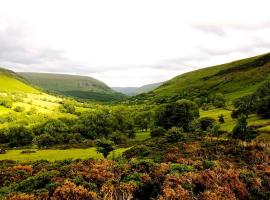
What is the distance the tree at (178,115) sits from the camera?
139 meters

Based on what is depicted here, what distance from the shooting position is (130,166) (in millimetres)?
50219

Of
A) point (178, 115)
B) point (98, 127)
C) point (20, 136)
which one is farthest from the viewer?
point (20, 136)

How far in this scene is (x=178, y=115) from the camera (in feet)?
458

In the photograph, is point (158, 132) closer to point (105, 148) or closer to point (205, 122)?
point (205, 122)

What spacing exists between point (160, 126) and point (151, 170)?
Result: 9637 cm

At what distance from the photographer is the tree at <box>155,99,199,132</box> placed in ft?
456

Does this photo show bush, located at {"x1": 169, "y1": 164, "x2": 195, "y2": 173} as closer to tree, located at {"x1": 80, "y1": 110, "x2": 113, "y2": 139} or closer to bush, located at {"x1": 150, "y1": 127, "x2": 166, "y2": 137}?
bush, located at {"x1": 150, "y1": 127, "x2": 166, "y2": 137}

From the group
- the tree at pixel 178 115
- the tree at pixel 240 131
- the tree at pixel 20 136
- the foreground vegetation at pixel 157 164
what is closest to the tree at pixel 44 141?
the foreground vegetation at pixel 157 164

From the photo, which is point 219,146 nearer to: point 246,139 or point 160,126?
point 246,139

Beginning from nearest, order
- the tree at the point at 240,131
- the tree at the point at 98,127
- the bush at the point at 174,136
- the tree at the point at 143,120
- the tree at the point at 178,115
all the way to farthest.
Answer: the tree at the point at 240,131
the bush at the point at 174,136
the tree at the point at 178,115
the tree at the point at 98,127
the tree at the point at 143,120

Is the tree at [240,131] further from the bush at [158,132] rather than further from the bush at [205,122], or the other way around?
the bush at [158,132]

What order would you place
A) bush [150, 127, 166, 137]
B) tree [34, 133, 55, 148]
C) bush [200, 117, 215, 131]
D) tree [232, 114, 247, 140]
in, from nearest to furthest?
1. tree [232, 114, 247, 140]
2. bush [200, 117, 215, 131]
3. bush [150, 127, 166, 137]
4. tree [34, 133, 55, 148]

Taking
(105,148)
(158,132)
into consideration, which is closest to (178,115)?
(158,132)

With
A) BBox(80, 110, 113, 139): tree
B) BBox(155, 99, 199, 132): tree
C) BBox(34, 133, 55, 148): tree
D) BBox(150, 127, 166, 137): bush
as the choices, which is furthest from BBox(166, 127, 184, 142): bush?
BBox(34, 133, 55, 148): tree
